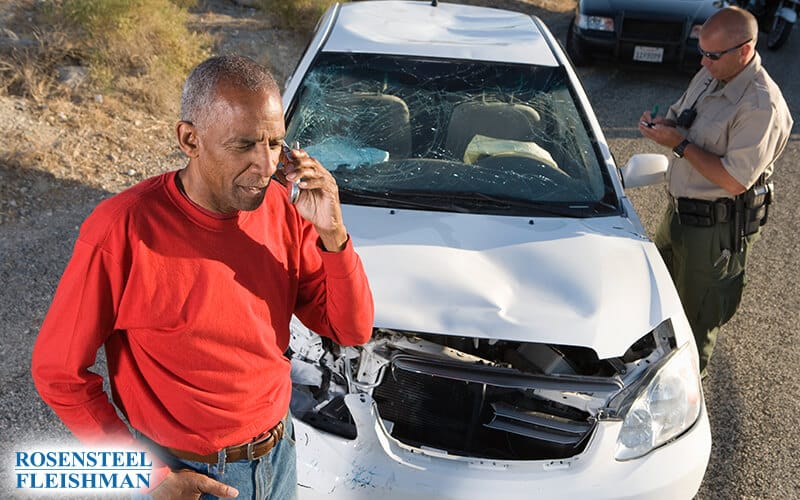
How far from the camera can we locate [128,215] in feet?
5.43

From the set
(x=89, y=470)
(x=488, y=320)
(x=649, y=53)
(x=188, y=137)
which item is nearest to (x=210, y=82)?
(x=188, y=137)

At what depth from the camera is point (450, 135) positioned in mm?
3723

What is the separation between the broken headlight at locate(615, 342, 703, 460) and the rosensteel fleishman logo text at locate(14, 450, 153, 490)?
4.90 ft

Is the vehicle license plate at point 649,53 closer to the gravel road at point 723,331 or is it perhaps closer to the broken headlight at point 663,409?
the gravel road at point 723,331

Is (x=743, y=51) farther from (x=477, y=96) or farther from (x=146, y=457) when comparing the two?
(x=146, y=457)

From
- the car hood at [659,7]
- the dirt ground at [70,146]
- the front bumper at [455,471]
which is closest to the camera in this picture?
the front bumper at [455,471]

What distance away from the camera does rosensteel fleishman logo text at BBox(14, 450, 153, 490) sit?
1.77 meters

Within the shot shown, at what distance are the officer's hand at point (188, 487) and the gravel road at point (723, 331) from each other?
5.49 ft

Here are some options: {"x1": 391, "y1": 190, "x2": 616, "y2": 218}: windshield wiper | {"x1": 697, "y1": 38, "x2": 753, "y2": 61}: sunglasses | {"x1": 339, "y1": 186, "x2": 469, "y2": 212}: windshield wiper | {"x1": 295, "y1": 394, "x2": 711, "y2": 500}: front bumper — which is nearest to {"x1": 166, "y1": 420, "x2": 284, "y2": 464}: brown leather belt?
{"x1": 295, "y1": 394, "x2": 711, "y2": 500}: front bumper

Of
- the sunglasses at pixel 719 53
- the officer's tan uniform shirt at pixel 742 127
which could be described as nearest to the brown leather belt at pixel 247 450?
the officer's tan uniform shirt at pixel 742 127

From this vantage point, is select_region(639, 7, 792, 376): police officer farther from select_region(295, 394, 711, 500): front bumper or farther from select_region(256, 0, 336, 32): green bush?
select_region(256, 0, 336, 32): green bush

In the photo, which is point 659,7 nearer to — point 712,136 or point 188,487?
point 712,136

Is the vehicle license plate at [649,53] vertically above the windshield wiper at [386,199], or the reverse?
the windshield wiper at [386,199]

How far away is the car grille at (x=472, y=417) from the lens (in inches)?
106
